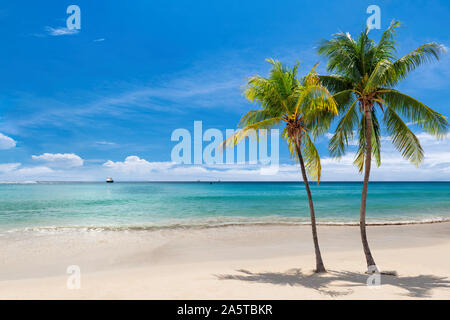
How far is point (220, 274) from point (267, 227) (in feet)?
37.5

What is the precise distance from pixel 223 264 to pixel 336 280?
13.6ft

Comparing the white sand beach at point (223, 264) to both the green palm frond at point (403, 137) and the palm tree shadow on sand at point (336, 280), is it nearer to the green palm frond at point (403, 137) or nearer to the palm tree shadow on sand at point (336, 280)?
the palm tree shadow on sand at point (336, 280)

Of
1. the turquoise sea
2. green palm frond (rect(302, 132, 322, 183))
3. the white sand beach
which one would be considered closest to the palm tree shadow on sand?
the white sand beach

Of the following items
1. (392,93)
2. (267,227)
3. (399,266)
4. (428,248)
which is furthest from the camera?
(267,227)

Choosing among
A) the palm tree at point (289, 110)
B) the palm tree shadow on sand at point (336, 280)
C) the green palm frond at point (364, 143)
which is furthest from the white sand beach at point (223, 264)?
the green palm frond at point (364, 143)

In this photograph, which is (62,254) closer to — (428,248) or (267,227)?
(267,227)

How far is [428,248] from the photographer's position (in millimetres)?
13289

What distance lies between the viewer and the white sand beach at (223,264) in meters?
7.05

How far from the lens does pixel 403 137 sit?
9109 mm

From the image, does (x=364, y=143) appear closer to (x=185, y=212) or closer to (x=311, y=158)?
(x=311, y=158)

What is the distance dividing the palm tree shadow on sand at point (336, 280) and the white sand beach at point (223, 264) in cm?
3

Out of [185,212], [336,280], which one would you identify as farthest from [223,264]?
[185,212]
